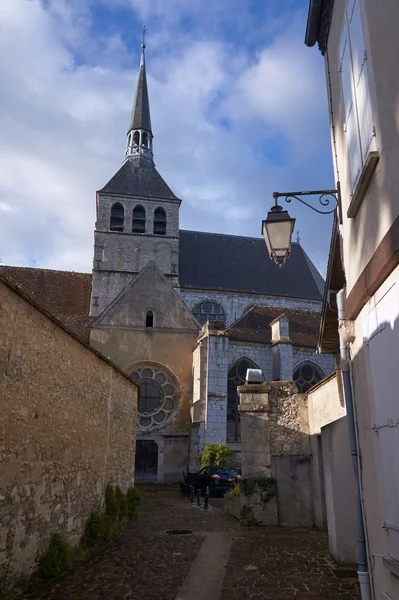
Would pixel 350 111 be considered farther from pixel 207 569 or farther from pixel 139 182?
pixel 139 182

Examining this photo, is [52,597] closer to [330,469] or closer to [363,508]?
[363,508]

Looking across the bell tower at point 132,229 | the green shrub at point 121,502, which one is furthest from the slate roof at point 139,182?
the green shrub at point 121,502

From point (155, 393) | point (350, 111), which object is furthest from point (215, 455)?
point (350, 111)

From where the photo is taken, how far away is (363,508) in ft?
13.2

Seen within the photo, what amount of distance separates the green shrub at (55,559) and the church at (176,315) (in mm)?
12785

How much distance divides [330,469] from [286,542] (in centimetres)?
211

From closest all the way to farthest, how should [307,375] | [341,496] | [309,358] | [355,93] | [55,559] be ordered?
[355,93], [55,559], [341,496], [309,358], [307,375]

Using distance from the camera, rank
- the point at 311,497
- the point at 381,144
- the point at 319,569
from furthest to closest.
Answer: the point at 311,497 → the point at 319,569 → the point at 381,144

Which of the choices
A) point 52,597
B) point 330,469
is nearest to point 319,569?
point 330,469

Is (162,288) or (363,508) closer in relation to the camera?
(363,508)

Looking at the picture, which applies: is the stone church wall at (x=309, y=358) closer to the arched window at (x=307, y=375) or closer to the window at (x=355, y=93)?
the arched window at (x=307, y=375)

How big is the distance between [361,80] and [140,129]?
3449cm

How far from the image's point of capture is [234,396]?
69.3ft

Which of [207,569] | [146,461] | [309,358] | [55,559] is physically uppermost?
[309,358]
